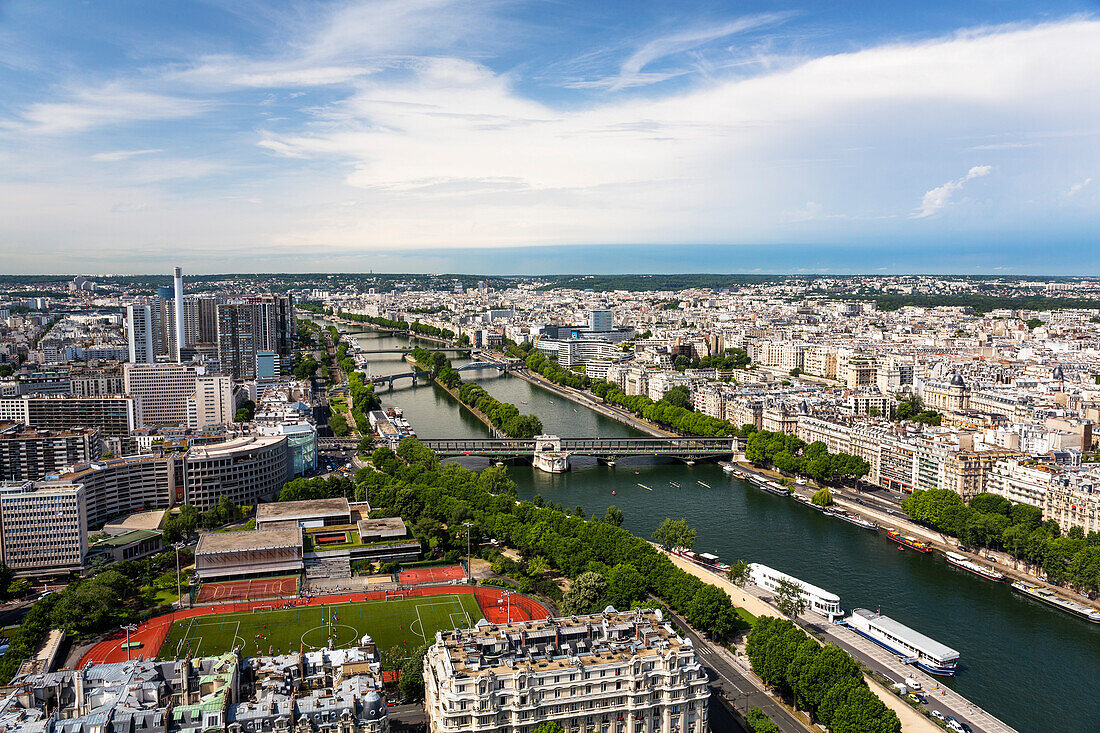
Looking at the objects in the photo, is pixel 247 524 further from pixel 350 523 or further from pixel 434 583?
pixel 434 583

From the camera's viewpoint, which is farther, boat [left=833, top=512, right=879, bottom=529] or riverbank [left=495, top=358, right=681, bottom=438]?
riverbank [left=495, top=358, right=681, bottom=438]

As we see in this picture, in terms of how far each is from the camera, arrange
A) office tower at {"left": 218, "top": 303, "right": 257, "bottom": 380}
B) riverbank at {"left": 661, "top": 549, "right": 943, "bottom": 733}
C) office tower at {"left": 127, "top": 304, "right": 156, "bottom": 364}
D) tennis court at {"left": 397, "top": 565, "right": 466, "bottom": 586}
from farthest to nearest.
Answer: office tower at {"left": 127, "top": 304, "right": 156, "bottom": 364}, office tower at {"left": 218, "top": 303, "right": 257, "bottom": 380}, tennis court at {"left": 397, "top": 565, "right": 466, "bottom": 586}, riverbank at {"left": 661, "top": 549, "right": 943, "bottom": 733}

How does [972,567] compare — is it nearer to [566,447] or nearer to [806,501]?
[806,501]

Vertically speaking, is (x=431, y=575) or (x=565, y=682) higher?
(x=565, y=682)

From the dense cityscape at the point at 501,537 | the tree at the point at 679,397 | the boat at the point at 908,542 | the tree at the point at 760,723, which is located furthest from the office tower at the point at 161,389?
the tree at the point at 760,723

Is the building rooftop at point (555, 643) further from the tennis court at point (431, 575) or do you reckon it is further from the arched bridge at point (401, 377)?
the arched bridge at point (401, 377)

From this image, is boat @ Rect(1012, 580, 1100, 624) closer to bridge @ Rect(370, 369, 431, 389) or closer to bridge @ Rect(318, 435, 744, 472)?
bridge @ Rect(318, 435, 744, 472)

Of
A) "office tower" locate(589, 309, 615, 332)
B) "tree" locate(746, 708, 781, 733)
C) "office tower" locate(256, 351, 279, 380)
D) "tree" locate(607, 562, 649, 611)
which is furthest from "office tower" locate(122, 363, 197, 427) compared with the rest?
"office tower" locate(589, 309, 615, 332)

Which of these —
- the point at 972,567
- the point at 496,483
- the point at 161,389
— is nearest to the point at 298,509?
the point at 496,483
